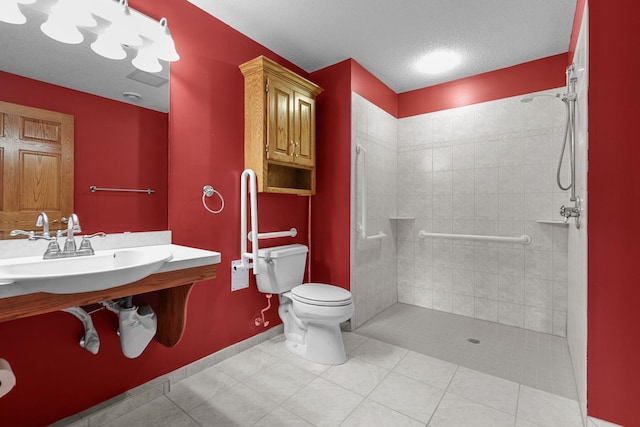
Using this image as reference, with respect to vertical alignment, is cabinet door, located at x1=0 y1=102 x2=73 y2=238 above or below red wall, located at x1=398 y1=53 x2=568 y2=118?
below

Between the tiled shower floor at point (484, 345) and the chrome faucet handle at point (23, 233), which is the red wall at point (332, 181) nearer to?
the tiled shower floor at point (484, 345)

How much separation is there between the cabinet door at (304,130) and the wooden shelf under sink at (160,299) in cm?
123

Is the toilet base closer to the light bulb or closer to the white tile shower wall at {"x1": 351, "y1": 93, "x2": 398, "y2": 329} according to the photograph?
the white tile shower wall at {"x1": 351, "y1": 93, "x2": 398, "y2": 329}

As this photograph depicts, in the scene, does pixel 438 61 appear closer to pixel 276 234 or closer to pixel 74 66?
pixel 276 234

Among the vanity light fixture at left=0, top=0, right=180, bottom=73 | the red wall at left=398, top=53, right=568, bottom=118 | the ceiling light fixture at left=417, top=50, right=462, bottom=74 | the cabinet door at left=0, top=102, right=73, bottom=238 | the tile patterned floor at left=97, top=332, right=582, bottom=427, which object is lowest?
the tile patterned floor at left=97, top=332, right=582, bottom=427

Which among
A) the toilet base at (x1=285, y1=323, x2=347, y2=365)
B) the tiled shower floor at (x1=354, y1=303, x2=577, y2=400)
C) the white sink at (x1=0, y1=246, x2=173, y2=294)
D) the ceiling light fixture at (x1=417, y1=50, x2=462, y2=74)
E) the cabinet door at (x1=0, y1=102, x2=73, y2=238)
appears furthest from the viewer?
the ceiling light fixture at (x1=417, y1=50, x2=462, y2=74)

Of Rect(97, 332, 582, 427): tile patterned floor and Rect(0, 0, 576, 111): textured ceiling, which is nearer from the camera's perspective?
Rect(0, 0, 576, 111): textured ceiling

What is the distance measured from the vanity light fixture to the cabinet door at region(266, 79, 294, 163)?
630mm

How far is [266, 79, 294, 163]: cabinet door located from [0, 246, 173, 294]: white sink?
1060 mm

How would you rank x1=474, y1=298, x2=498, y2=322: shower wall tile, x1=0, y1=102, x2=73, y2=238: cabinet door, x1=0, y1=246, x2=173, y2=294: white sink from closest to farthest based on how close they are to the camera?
1. x1=0, y1=246, x2=173, y2=294: white sink
2. x1=0, y1=102, x2=73, y2=238: cabinet door
3. x1=474, y1=298, x2=498, y2=322: shower wall tile

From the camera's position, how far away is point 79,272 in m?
1.00

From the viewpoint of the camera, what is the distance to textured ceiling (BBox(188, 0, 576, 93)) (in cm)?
189

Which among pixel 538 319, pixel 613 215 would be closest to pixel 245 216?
pixel 613 215

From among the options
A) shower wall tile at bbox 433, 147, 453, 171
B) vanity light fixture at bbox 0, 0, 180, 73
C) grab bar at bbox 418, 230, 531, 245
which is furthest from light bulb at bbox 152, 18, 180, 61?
grab bar at bbox 418, 230, 531, 245
